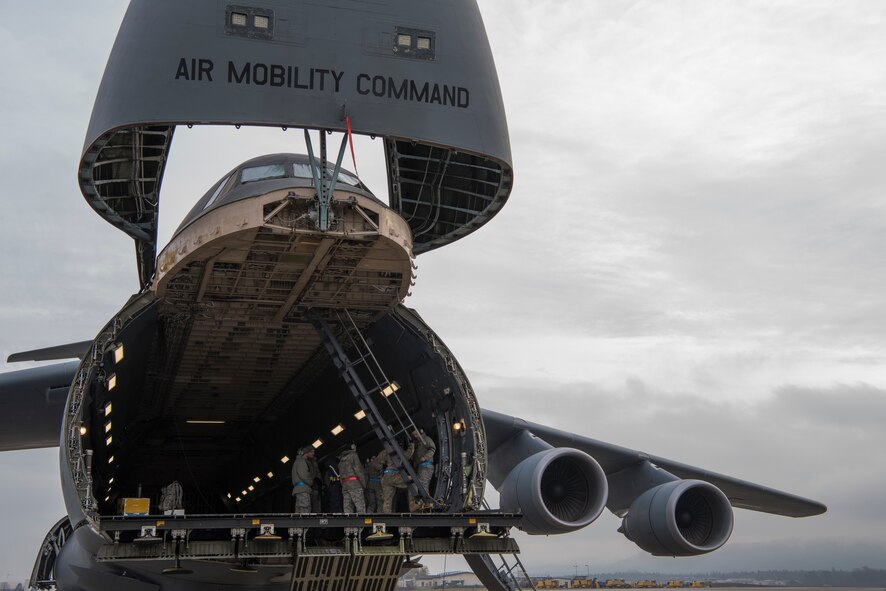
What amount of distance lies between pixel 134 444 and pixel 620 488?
27.4 ft

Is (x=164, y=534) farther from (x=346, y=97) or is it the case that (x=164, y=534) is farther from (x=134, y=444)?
(x=134, y=444)

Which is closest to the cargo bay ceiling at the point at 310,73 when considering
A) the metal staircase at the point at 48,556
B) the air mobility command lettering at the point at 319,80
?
the air mobility command lettering at the point at 319,80

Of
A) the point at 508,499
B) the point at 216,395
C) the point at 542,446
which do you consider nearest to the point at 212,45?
the point at 508,499

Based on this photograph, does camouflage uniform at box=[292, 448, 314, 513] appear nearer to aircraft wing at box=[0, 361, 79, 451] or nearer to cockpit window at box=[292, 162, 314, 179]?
aircraft wing at box=[0, 361, 79, 451]

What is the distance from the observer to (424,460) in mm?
9898

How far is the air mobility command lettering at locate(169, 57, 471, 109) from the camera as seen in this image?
Result: 764 centimetres

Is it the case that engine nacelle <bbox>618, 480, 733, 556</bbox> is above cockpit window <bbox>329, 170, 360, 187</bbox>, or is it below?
below

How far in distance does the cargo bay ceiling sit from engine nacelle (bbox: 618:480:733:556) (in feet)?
14.8

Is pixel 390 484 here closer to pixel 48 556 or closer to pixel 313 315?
pixel 313 315

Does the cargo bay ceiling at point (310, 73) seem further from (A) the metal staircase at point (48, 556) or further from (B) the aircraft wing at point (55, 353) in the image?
(A) the metal staircase at point (48, 556)

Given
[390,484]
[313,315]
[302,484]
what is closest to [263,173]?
[313,315]

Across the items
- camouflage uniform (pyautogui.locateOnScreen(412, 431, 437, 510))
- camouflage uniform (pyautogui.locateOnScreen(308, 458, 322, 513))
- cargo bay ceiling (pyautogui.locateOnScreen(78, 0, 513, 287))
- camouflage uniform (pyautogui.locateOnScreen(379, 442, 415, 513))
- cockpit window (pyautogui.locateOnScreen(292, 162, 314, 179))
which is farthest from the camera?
camouflage uniform (pyautogui.locateOnScreen(308, 458, 322, 513))

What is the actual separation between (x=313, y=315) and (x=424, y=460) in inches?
80.7

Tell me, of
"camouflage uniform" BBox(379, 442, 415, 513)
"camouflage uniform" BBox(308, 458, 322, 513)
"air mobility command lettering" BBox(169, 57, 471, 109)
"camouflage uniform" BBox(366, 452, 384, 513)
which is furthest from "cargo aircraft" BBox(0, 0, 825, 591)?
"camouflage uniform" BBox(308, 458, 322, 513)
